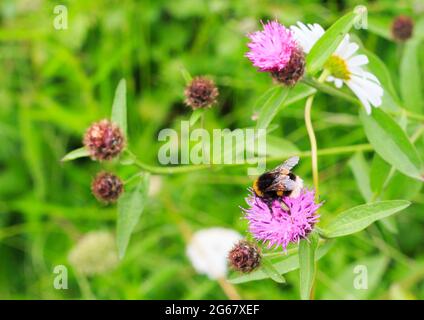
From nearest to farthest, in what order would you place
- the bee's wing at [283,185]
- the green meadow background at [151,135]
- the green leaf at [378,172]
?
the bee's wing at [283,185]
the green leaf at [378,172]
the green meadow background at [151,135]

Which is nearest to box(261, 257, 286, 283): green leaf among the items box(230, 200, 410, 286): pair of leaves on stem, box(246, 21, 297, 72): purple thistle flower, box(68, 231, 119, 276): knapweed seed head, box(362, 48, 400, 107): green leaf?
box(230, 200, 410, 286): pair of leaves on stem

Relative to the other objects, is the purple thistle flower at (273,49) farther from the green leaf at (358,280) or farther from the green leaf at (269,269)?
the green leaf at (358,280)

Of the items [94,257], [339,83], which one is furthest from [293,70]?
[94,257]

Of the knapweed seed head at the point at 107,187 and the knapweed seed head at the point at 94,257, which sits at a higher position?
the knapweed seed head at the point at 107,187

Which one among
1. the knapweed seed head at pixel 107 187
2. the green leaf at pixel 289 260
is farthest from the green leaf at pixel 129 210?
the green leaf at pixel 289 260
